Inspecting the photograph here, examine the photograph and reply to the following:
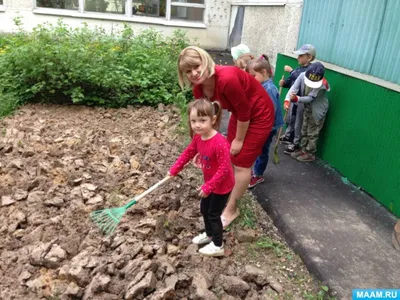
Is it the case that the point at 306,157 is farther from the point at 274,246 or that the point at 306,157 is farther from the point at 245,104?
the point at 245,104

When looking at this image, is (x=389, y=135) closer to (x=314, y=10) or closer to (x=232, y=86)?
(x=232, y=86)

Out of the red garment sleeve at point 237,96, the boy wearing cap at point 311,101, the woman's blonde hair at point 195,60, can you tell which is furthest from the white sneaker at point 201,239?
the boy wearing cap at point 311,101

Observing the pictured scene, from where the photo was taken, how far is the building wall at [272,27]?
5.69 meters

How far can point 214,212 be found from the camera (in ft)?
8.91

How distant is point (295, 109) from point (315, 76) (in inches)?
28.9

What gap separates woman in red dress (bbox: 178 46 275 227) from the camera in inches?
101

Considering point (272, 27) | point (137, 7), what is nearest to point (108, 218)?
point (272, 27)

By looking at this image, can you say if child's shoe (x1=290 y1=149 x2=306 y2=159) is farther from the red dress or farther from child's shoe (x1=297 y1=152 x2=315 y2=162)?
the red dress

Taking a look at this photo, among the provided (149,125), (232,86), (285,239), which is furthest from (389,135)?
(149,125)

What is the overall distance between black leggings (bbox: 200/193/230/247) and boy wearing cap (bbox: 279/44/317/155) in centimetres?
202

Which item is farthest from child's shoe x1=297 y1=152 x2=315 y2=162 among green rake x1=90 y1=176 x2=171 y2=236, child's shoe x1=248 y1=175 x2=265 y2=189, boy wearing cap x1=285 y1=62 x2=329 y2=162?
green rake x1=90 y1=176 x2=171 y2=236

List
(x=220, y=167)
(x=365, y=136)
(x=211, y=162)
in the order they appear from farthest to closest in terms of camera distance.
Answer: (x=365, y=136) < (x=211, y=162) < (x=220, y=167)

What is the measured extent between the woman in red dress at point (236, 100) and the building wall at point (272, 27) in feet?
9.83

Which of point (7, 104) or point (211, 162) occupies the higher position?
point (211, 162)
